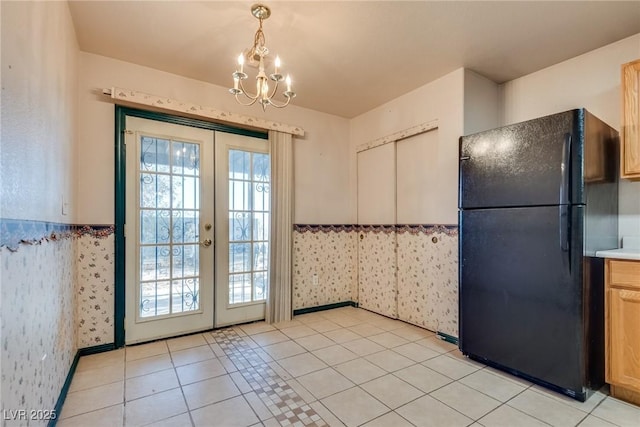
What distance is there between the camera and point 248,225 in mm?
3262

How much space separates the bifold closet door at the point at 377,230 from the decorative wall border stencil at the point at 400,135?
0.17 feet

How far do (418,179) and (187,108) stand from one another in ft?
7.63

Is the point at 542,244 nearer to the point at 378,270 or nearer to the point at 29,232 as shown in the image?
the point at 378,270

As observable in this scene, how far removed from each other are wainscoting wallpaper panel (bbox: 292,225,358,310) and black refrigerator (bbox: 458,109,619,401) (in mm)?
1771

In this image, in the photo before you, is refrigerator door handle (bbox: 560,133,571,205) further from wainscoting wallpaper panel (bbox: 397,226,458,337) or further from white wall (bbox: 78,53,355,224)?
white wall (bbox: 78,53,355,224)

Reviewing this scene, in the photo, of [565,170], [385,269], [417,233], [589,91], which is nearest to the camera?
[565,170]

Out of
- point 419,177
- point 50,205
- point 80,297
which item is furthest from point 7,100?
point 419,177

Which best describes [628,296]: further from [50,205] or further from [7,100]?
[50,205]

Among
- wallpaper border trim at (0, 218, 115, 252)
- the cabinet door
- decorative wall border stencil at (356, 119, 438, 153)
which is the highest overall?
decorative wall border stencil at (356, 119, 438, 153)

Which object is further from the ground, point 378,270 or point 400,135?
point 400,135

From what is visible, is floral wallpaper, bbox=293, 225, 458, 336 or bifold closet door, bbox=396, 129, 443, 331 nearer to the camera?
floral wallpaper, bbox=293, 225, 458, 336

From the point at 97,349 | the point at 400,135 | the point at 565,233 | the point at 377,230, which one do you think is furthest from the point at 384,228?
the point at 97,349

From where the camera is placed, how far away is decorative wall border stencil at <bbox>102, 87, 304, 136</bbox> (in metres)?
2.54

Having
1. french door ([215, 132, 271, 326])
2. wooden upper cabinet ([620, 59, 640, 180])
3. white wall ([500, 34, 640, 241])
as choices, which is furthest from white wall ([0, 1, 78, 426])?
white wall ([500, 34, 640, 241])
